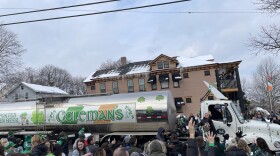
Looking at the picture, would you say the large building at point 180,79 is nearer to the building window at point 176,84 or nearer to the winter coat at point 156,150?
the building window at point 176,84

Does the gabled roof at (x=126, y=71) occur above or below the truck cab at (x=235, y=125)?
above

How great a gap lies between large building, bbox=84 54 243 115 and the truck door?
2156 centimetres

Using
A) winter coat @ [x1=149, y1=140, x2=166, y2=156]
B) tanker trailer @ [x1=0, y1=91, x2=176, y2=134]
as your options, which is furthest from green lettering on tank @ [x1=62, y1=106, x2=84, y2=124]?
winter coat @ [x1=149, y1=140, x2=166, y2=156]

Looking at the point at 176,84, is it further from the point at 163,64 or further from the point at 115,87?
the point at 115,87

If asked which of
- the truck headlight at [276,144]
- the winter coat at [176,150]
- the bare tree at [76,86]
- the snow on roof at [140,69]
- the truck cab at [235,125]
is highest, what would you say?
the bare tree at [76,86]

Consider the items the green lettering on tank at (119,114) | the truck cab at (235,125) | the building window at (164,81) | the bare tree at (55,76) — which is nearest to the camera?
the truck cab at (235,125)

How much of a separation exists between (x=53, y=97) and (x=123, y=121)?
411cm

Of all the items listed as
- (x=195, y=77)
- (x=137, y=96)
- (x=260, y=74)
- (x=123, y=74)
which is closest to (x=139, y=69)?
(x=123, y=74)

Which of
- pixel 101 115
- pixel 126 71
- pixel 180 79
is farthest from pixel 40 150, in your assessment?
pixel 126 71

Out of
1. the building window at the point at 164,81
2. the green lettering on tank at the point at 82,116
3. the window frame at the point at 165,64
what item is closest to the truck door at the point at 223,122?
the green lettering on tank at the point at 82,116

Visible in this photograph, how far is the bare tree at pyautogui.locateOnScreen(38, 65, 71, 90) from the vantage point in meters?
87.2

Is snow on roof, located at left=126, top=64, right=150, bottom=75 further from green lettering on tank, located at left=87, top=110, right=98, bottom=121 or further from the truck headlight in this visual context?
the truck headlight

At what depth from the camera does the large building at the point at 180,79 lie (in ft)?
117

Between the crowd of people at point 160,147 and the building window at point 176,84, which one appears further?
the building window at point 176,84
